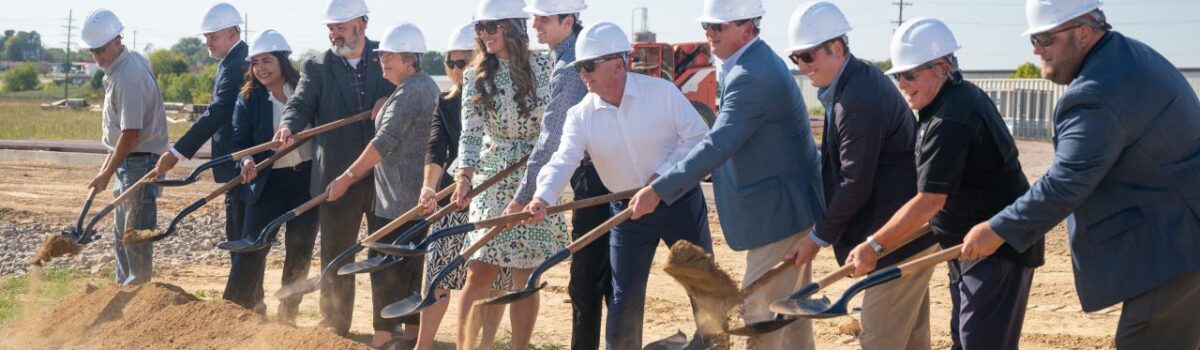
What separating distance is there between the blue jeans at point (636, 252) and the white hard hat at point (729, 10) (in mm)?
811

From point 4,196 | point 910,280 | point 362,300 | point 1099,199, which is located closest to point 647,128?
point 910,280

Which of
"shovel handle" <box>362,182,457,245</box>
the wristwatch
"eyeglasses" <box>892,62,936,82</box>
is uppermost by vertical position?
"eyeglasses" <box>892,62,936,82</box>

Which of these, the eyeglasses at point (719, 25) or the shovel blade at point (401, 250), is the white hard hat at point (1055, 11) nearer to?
the eyeglasses at point (719, 25)

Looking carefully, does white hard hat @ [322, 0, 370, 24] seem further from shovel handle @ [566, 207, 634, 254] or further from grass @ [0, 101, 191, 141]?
grass @ [0, 101, 191, 141]

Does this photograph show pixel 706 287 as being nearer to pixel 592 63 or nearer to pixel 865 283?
pixel 865 283

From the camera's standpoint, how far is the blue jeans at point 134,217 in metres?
7.97

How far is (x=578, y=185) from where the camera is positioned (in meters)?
6.04

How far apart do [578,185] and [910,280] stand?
1.66 m

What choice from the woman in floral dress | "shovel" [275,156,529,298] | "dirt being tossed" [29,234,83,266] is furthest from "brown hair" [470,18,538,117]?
"dirt being tossed" [29,234,83,266]

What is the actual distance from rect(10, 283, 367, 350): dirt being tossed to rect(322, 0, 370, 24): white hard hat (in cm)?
157

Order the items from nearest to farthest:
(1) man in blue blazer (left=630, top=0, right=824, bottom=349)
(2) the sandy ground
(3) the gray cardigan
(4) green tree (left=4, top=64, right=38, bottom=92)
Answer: (1) man in blue blazer (left=630, top=0, right=824, bottom=349), (3) the gray cardigan, (2) the sandy ground, (4) green tree (left=4, top=64, right=38, bottom=92)

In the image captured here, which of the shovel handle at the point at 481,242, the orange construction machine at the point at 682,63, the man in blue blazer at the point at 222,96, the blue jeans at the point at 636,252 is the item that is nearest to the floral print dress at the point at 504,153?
the shovel handle at the point at 481,242

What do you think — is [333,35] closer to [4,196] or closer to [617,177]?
[617,177]

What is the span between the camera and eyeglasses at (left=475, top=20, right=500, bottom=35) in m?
5.95
